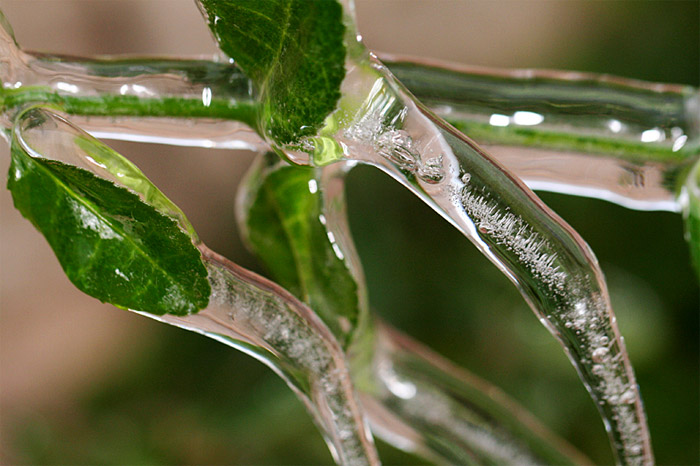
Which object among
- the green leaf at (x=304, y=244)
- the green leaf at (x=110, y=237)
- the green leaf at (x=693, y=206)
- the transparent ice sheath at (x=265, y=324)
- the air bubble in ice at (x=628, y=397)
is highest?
the green leaf at (x=693, y=206)

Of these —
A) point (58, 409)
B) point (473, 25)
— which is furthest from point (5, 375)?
point (473, 25)

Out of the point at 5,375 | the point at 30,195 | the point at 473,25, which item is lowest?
the point at 5,375

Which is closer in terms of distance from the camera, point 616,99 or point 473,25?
point 616,99

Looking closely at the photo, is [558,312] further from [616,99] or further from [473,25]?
[473,25]

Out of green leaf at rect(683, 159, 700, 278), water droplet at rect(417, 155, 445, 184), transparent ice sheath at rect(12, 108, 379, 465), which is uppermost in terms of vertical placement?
green leaf at rect(683, 159, 700, 278)

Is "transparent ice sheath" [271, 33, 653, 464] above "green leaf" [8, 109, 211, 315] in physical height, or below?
above

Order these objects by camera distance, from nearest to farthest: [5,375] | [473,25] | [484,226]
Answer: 1. [484,226]
2. [5,375]
3. [473,25]
